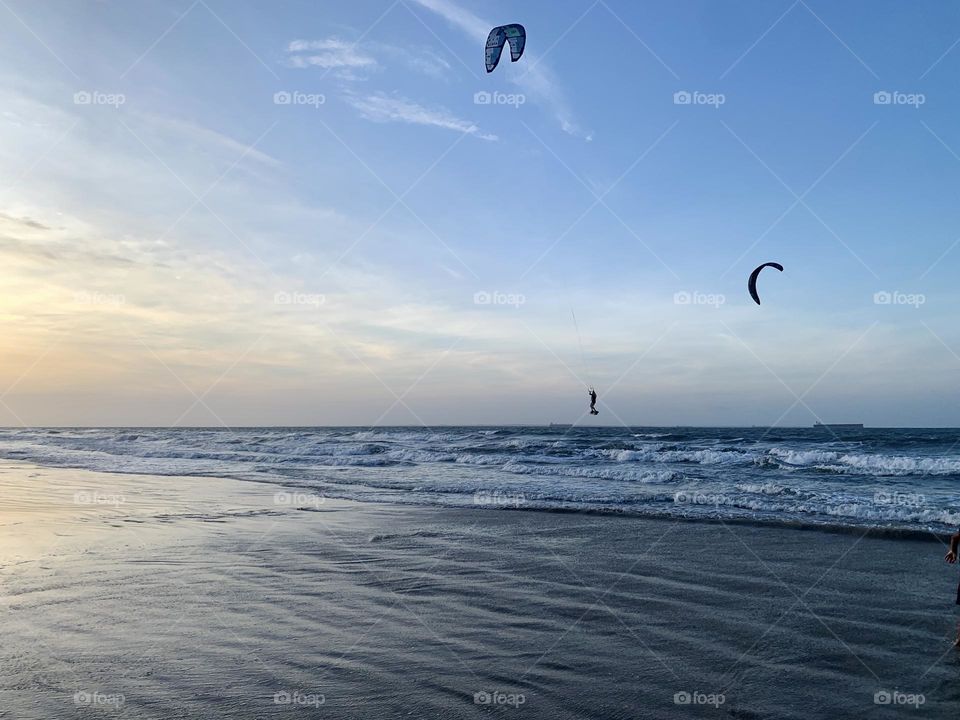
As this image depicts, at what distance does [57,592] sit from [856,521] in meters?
14.1

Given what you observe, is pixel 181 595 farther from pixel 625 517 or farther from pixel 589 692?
pixel 625 517

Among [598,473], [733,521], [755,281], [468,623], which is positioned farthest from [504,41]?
[598,473]

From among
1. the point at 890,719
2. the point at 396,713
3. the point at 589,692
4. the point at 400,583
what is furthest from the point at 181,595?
the point at 890,719

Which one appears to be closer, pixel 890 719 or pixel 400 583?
pixel 890 719

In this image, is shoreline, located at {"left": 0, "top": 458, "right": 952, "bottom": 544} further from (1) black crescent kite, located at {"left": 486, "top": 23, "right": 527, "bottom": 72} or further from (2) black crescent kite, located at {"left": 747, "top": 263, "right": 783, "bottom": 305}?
(1) black crescent kite, located at {"left": 486, "top": 23, "right": 527, "bottom": 72}

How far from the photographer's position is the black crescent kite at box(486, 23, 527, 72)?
49.8ft

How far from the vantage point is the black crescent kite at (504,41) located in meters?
A: 15.2

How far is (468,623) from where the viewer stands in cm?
672

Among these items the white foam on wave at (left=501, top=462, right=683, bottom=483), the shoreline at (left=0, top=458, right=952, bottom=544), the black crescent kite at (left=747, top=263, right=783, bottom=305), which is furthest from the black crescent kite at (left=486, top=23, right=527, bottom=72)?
the white foam on wave at (left=501, top=462, right=683, bottom=483)

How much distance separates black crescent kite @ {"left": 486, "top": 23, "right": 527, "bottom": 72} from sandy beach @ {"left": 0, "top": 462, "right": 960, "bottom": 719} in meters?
10.7

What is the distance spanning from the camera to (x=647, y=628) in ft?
21.7

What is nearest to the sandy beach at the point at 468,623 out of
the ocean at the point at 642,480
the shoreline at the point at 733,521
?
the shoreline at the point at 733,521

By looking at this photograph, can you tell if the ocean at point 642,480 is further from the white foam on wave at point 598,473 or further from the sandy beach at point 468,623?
the sandy beach at point 468,623

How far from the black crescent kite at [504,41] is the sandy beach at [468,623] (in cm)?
1069
